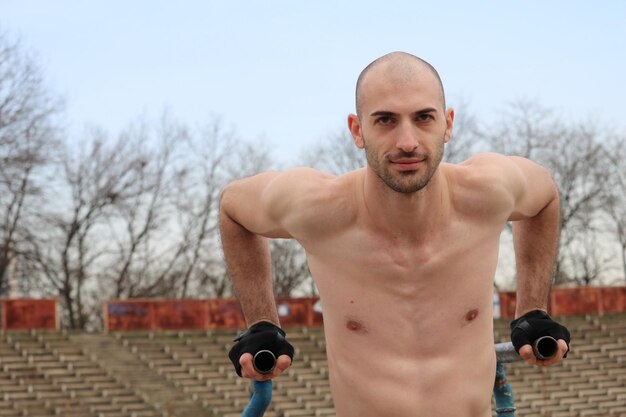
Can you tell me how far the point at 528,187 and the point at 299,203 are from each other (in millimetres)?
839

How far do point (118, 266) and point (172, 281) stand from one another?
2389mm

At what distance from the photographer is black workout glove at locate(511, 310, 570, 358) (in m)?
3.90

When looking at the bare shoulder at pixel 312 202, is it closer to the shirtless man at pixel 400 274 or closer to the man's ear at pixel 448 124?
the shirtless man at pixel 400 274

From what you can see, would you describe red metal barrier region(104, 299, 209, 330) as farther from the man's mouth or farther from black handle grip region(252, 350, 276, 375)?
the man's mouth

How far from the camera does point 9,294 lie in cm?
4181

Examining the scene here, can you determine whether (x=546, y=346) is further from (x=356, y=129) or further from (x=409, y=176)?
(x=356, y=129)

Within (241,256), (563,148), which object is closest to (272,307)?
(241,256)

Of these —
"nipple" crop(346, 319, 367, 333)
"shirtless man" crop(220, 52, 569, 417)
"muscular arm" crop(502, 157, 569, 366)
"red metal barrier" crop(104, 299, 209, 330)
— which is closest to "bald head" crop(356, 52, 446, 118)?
"shirtless man" crop(220, 52, 569, 417)

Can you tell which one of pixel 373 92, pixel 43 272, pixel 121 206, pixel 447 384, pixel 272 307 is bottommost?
pixel 447 384

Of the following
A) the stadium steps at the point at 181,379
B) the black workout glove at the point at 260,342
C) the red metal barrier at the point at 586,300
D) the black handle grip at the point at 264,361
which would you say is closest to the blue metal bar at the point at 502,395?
the black workout glove at the point at 260,342

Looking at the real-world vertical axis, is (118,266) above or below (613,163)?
below

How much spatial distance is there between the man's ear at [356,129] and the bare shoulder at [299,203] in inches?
6.8

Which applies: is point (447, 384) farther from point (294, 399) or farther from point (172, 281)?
point (172, 281)

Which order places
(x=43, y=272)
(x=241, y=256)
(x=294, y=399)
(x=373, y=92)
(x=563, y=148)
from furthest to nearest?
(x=563, y=148) → (x=43, y=272) → (x=294, y=399) → (x=241, y=256) → (x=373, y=92)
